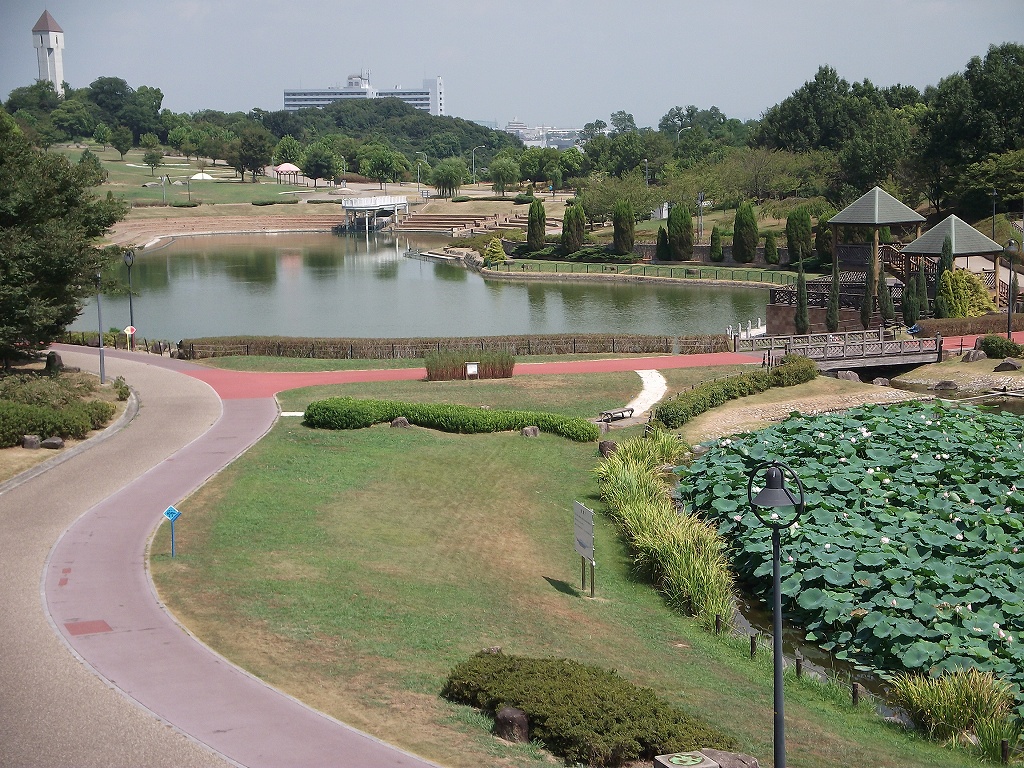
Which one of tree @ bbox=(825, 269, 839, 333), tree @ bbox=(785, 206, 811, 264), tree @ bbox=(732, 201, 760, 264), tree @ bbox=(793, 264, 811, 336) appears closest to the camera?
tree @ bbox=(793, 264, 811, 336)

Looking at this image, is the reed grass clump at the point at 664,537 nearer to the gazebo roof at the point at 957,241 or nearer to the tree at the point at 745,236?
the gazebo roof at the point at 957,241

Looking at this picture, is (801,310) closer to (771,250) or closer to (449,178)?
(771,250)

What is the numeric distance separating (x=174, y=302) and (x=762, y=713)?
56.6 m

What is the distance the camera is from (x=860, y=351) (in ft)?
130

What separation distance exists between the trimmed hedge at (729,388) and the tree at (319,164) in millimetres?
125823

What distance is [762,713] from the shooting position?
Result: 13.8m

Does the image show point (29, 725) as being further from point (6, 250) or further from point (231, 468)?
point (6, 250)

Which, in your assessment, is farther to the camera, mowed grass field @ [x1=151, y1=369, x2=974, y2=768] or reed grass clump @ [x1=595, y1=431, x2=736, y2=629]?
reed grass clump @ [x1=595, y1=431, x2=736, y2=629]

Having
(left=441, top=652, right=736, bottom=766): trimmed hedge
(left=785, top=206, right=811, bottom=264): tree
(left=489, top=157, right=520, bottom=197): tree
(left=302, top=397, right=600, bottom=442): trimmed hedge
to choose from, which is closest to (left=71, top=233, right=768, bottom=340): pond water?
(left=785, top=206, right=811, bottom=264): tree

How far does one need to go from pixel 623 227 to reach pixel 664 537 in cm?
6471

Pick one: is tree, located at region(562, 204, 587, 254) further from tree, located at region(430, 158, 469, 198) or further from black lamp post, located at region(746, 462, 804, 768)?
black lamp post, located at region(746, 462, 804, 768)

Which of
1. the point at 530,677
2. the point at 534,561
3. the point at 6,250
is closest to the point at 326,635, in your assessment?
the point at 530,677

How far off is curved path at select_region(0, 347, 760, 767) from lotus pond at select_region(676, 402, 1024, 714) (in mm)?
8573

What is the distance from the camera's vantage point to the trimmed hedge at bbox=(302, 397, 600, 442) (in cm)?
2748
